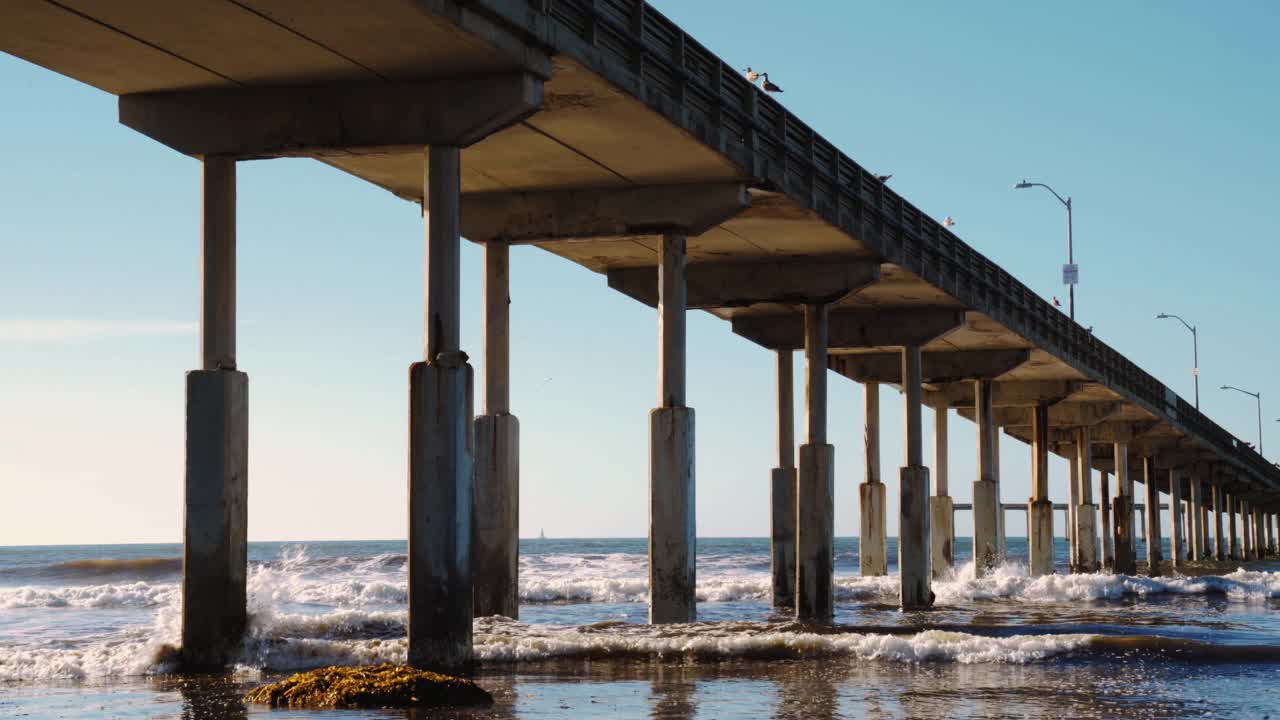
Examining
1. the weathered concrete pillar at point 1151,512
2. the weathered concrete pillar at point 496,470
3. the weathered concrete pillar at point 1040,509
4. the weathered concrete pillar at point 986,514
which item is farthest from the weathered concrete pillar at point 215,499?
the weathered concrete pillar at point 1151,512

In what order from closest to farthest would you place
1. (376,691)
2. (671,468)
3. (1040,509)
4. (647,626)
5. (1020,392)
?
(376,691)
(647,626)
(671,468)
(1020,392)
(1040,509)

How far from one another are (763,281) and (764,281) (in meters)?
0.02

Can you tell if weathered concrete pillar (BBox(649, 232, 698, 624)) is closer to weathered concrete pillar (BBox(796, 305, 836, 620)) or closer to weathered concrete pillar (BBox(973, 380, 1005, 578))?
weathered concrete pillar (BBox(796, 305, 836, 620))

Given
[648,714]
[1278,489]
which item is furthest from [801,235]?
[1278,489]

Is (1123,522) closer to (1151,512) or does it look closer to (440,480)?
(1151,512)

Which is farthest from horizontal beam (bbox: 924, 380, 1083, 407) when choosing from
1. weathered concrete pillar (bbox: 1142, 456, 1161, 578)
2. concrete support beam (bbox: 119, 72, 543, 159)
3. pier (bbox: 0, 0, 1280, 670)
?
concrete support beam (bbox: 119, 72, 543, 159)

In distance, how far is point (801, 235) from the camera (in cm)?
3105

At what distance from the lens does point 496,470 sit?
27797 millimetres

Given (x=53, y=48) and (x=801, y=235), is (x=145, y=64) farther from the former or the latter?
(x=801, y=235)

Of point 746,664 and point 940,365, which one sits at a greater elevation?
point 940,365

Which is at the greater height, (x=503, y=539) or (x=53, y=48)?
(x=53, y=48)

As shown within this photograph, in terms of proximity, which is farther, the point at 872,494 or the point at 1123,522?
the point at 1123,522

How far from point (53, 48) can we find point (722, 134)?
9384 millimetres

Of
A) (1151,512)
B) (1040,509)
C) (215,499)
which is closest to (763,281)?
(215,499)
